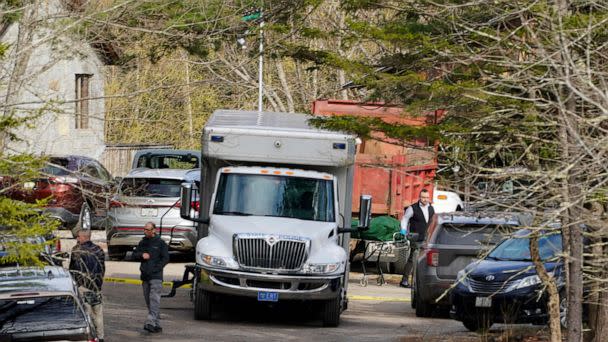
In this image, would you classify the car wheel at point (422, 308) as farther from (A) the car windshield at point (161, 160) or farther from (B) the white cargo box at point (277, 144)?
(A) the car windshield at point (161, 160)

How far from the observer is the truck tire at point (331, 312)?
60.0 feet

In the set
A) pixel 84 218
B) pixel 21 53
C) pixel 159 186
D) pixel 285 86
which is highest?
pixel 21 53

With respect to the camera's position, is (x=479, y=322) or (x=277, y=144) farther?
(x=277, y=144)

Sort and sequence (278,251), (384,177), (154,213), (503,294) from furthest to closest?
(384,177), (154,213), (278,251), (503,294)

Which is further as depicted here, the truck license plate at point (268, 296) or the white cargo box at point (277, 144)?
the white cargo box at point (277, 144)

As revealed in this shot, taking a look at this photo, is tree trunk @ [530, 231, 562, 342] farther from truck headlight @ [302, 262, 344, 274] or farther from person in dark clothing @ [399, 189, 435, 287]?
person in dark clothing @ [399, 189, 435, 287]

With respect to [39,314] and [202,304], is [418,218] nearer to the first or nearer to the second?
[202,304]

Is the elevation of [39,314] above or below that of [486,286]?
above

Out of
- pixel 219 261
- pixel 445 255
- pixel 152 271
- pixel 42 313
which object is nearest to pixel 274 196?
pixel 219 261

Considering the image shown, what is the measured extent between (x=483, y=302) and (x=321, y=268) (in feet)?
7.57

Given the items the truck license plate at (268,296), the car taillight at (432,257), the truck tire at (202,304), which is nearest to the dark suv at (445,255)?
the car taillight at (432,257)

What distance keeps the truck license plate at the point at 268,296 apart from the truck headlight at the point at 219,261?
534 mm

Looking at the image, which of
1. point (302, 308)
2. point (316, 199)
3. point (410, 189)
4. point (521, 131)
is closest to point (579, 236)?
point (521, 131)

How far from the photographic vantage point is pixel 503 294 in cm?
1705
